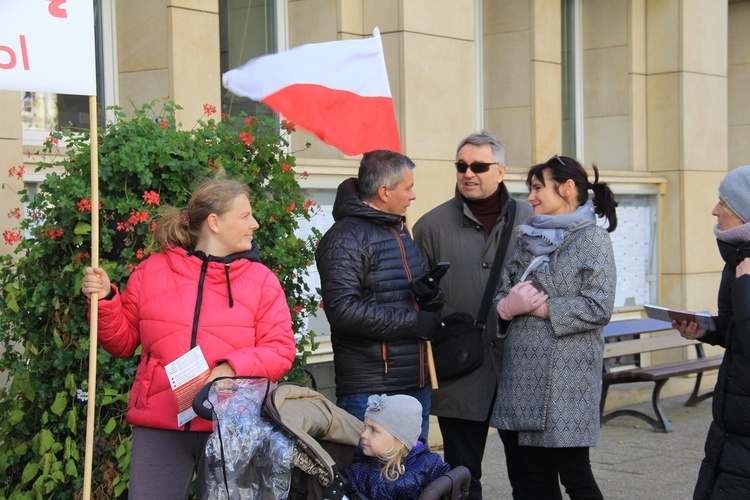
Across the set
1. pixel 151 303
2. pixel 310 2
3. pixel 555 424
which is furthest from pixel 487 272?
pixel 310 2

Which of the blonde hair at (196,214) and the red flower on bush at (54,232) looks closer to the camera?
the blonde hair at (196,214)

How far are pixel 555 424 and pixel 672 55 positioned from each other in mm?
7150

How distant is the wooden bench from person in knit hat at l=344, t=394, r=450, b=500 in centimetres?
469

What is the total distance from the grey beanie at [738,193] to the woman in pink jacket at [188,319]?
1828 mm

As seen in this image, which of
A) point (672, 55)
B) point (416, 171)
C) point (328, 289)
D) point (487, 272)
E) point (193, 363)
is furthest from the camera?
point (672, 55)

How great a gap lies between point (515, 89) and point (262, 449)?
22.9 ft

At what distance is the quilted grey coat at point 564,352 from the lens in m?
4.81

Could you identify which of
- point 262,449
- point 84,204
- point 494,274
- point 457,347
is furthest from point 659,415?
point 262,449

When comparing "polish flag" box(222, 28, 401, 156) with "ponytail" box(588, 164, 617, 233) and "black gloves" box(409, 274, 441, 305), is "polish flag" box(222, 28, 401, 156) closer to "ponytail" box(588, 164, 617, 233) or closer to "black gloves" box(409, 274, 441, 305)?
"black gloves" box(409, 274, 441, 305)

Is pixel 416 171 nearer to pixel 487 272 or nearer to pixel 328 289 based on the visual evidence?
pixel 487 272

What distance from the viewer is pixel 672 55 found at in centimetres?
1101

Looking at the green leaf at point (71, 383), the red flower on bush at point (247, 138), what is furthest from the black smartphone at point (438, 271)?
the green leaf at point (71, 383)

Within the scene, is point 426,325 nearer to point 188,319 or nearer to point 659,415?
point 188,319

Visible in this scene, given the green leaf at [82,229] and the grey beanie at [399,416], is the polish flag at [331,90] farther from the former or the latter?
the grey beanie at [399,416]
